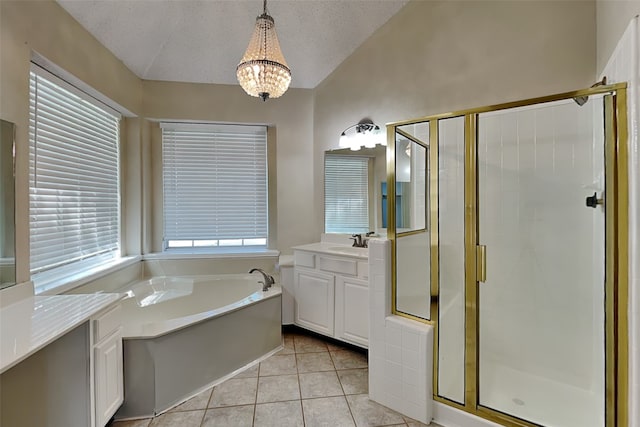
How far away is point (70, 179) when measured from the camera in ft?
7.94

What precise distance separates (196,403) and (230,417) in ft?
0.92

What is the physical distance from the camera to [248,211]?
3557mm

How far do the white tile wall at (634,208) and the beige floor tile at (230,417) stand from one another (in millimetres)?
1820

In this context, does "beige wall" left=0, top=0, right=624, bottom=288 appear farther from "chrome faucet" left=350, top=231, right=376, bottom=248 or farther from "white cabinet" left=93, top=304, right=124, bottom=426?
"white cabinet" left=93, top=304, right=124, bottom=426

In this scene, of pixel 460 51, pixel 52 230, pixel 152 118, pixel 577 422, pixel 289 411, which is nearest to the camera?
pixel 577 422

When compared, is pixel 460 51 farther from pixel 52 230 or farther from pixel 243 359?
pixel 52 230

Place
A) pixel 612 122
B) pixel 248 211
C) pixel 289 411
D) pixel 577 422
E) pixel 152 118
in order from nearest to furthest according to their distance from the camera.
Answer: pixel 612 122
pixel 577 422
pixel 289 411
pixel 152 118
pixel 248 211

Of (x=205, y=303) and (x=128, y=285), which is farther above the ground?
(x=128, y=285)

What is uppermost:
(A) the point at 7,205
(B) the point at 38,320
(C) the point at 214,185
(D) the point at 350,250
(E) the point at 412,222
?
(C) the point at 214,185

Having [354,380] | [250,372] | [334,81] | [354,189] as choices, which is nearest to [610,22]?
[354,189]

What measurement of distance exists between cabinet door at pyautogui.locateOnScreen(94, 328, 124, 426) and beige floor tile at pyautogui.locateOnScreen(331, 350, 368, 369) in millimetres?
1465

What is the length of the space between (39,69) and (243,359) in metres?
2.42

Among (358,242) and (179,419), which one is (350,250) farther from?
(179,419)

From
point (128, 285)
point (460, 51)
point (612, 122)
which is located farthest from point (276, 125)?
point (612, 122)
